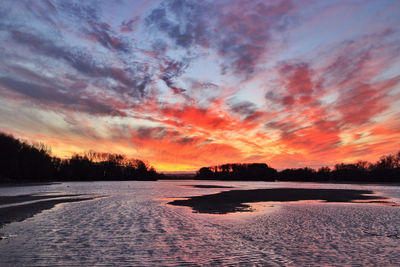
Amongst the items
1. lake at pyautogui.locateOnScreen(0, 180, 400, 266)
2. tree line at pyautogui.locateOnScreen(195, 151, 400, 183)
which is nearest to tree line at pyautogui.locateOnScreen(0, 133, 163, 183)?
lake at pyautogui.locateOnScreen(0, 180, 400, 266)

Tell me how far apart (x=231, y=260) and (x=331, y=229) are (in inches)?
353

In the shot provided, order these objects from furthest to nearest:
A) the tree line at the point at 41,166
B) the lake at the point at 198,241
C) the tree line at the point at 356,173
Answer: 1. the tree line at the point at 356,173
2. the tree line at the point at 41,166
3. the lake at the point at 198,241

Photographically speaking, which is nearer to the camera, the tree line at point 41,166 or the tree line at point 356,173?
the tree line at point 41,166

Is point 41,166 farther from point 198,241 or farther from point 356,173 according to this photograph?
point 356,173

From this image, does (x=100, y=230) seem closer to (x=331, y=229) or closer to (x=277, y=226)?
(x=277, y=226)

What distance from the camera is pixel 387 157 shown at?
141 meters

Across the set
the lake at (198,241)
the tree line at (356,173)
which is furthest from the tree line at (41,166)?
the tree line at (356,173)

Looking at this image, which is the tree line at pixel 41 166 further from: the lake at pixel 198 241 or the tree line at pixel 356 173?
the tree line at pixel 356 173

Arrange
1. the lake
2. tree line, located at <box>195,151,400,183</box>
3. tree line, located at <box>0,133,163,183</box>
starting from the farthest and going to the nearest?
tree line, located at <box>195,151,400,183</box> → tree line, located at <box>0,133,163,183</box> → the lake

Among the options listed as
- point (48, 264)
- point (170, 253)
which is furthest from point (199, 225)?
point (48, 264)

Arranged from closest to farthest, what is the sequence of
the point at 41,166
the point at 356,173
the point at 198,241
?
the point at 198,241
the point at 41,166
the point at 356,173

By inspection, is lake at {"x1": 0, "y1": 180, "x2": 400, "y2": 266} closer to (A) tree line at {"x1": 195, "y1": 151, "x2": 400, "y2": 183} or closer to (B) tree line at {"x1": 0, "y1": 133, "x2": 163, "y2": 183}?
(B) tree line at {"x1": 0, "y1": 133, "x2": 163, "y2": 183}

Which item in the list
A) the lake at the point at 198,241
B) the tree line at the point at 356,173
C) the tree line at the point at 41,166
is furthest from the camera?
the tree line at the point at 356,173

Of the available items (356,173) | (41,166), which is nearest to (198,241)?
(41,166)
